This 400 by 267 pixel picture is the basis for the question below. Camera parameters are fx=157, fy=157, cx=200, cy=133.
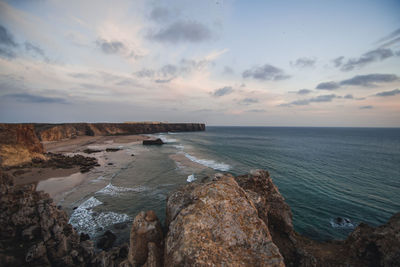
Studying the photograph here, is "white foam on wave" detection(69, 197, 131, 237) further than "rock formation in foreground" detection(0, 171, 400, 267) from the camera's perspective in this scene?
Yes

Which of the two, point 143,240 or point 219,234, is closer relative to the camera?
point 219,234

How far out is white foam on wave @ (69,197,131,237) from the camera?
1426cm

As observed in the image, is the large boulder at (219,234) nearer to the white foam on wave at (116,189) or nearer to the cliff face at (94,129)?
the white foam on wave at (116,189)

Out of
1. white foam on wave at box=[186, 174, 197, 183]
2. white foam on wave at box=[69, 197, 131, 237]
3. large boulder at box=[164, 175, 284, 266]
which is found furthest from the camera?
white foam on wave at box=[186, 174, 197, 183]

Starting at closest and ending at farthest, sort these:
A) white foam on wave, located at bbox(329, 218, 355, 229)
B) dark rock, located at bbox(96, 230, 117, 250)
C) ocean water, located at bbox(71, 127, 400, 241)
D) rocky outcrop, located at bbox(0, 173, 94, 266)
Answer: rocky outcrop, located at bbox(0, 173, 94, 266), dark rock, located at bbox(96, 230, 117, 250), white foam on wave, located at bbox(329, 218, 355, 229), ocean water, located at bbox(71, 127, 400, 241)

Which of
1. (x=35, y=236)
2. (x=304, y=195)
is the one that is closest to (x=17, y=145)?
(x=35, y=236)

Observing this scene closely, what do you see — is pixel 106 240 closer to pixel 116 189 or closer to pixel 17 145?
pixel 116 189

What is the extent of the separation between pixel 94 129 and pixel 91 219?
111482 mm

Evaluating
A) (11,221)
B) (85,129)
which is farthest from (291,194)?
(85,129)

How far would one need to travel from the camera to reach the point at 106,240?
12.6 m

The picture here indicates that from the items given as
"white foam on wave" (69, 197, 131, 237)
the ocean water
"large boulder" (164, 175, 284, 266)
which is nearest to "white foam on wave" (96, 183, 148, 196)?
the ocean water

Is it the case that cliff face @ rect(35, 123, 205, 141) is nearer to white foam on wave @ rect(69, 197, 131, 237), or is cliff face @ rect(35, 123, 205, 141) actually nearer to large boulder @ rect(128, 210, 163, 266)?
white foam on wave @ rect(69, 197, 131, 237)

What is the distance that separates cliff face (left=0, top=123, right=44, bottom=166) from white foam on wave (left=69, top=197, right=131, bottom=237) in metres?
23.3

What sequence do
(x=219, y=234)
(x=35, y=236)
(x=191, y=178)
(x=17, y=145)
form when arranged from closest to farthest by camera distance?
1. (x=219, y=234)
2. (x=35, y=236)
3. (x=191, y=178)
4. (x=17, y=145)
